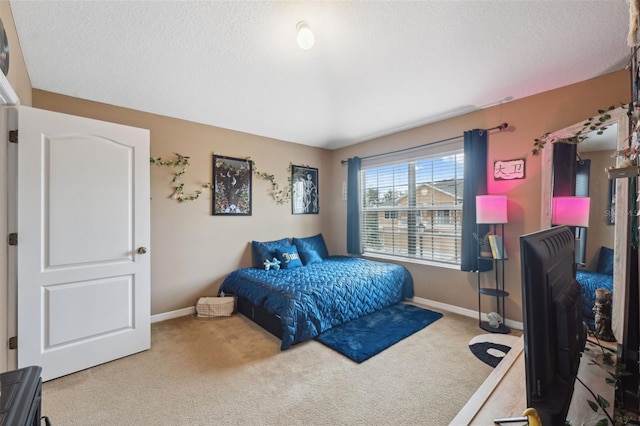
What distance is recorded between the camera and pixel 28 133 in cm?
200

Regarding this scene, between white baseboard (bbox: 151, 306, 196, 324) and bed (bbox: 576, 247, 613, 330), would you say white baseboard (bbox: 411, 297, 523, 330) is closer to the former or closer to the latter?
bed (bbox: 576, 247, 613, 330)

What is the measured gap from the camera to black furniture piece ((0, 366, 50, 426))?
722 millimetres

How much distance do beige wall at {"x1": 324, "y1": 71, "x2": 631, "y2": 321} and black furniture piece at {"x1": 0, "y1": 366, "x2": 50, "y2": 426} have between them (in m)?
3.64

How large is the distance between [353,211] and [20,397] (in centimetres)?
400

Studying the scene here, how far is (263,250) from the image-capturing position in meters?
3.83

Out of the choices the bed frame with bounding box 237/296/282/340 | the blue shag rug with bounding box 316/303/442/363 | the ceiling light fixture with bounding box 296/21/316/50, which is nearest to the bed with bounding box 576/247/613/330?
the blue shag rug with bounding box 316/303/442/363

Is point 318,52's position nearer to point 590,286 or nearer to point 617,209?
point 617,209

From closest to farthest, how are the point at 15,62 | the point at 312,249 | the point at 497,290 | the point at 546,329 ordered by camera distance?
the point at 546,329, the point at 15,62, the point at 497,290, the point at 312,249

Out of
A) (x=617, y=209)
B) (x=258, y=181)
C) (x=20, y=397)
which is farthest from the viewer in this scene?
(x=258, y=181)

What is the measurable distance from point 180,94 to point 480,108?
329 cm

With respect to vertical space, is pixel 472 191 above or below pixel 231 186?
below

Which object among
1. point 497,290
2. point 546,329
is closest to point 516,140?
point 497,290

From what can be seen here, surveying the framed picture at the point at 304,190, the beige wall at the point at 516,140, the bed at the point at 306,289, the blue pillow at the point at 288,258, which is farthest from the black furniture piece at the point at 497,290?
the framed picture at the point at 304,190

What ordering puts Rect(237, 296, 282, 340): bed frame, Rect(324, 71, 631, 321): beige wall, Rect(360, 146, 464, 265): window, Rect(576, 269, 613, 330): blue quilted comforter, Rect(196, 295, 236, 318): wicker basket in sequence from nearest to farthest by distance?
Rect(576, 269, 613, 330): blue quilted comforter < Rect(324, 71, 631, 321): beige wall < Rect(237, 296, 282, 340): bed frame < Rect(196, 295, 236, 318): wicker basket < Rect(360, 146, 464, 265): window
